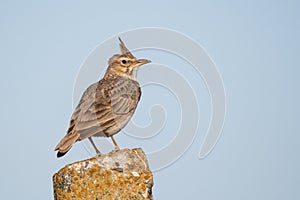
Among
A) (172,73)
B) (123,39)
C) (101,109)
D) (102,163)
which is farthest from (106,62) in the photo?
(102,163)

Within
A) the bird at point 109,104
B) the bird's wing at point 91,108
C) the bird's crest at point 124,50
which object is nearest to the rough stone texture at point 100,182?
the bird at point 109,104

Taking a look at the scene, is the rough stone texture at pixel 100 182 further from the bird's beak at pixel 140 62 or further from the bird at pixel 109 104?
the bird's beak at pixel 140 62

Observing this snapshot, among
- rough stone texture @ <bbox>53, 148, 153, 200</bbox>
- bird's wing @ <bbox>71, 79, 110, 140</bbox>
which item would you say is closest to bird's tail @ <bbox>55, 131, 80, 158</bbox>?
bird's wing @ <bbox>71, 79, 110, 140</bbox>

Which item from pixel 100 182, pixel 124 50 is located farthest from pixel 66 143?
pixel 124 50

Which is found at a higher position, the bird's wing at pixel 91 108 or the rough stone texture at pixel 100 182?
the bird's wing at pixel 91 108

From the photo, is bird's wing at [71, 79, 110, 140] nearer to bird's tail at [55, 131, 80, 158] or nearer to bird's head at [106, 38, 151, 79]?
bird's tail at [55, 131, 80, 158]

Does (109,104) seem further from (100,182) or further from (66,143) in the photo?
(100,182)

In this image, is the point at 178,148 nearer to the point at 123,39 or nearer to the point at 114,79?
the point at 114,79
